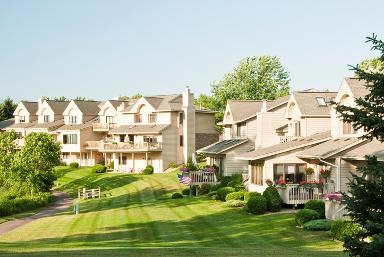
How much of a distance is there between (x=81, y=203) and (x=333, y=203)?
27589 mm

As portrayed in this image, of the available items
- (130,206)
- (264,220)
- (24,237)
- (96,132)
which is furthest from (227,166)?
(96,132)

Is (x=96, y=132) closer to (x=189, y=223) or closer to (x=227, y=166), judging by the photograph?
(x=227, y=166)

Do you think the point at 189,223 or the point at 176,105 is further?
the point at 176,105

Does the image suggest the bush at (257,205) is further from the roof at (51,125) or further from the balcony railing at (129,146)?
the roof at (51,125)

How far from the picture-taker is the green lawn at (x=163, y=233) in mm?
20688

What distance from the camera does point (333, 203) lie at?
87.9 feet

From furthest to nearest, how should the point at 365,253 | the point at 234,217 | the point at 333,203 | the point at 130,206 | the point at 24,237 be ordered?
the point at 130,206, the point at 234,217, the point at 24,237, the point at 333,203, the point at 365,253

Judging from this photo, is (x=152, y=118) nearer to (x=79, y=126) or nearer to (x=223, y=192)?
(x=79, y=126)

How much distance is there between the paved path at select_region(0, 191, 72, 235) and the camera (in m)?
36.5

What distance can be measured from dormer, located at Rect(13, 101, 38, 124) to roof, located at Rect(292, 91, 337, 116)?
6159 cm

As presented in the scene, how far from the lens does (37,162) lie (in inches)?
2173

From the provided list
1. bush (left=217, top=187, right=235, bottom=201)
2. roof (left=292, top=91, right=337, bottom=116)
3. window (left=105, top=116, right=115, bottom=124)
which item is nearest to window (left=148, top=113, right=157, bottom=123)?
window (left=105, top=116, right=115, bottom=124)

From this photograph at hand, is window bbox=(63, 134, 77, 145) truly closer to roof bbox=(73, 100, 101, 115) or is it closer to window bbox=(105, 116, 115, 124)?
roof bbox=(73, 100, 101, 115)

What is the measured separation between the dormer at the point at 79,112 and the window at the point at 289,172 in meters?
51.7
